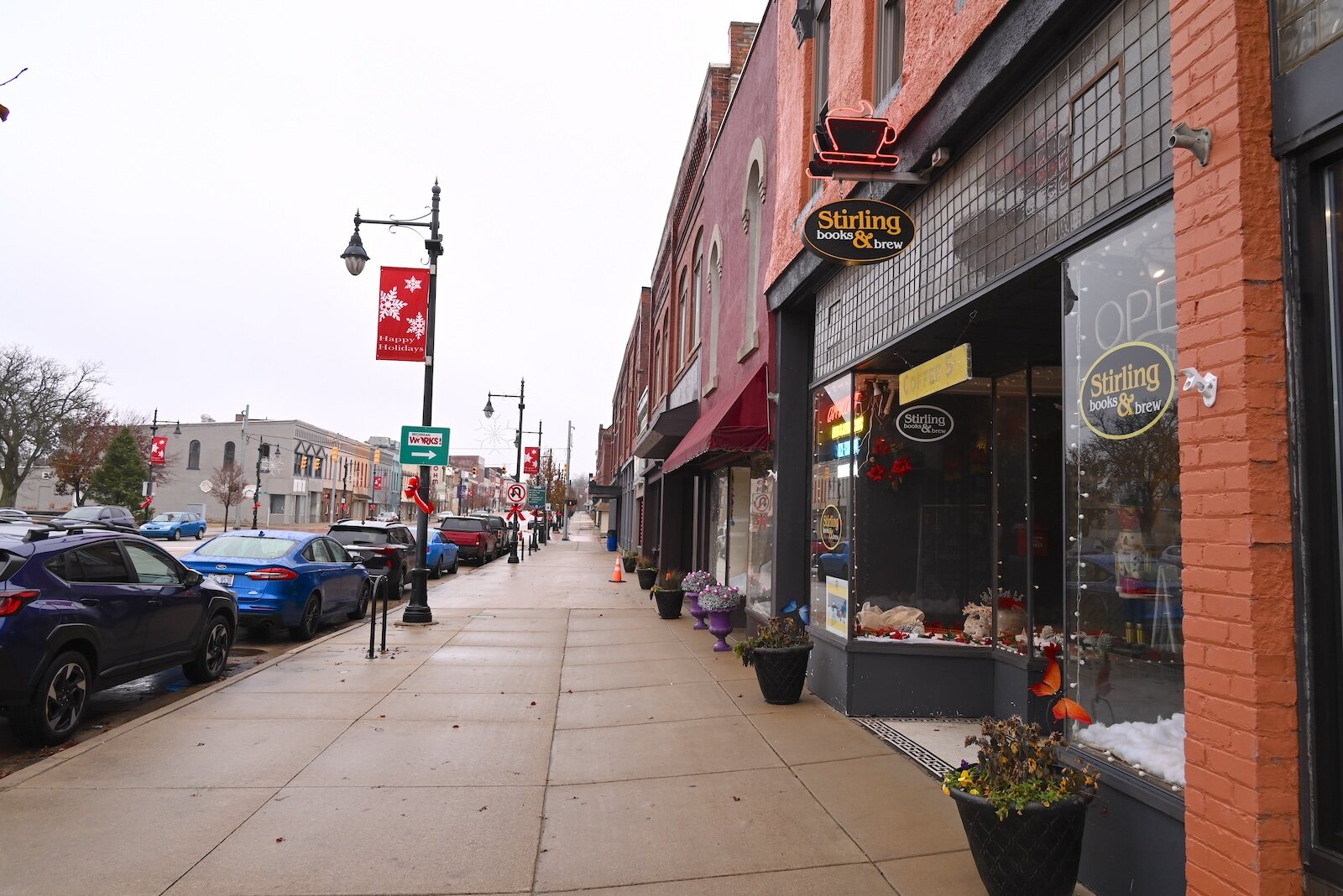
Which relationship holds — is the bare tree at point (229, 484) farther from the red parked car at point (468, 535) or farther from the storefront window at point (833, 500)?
the storefront window at point (833, 500)

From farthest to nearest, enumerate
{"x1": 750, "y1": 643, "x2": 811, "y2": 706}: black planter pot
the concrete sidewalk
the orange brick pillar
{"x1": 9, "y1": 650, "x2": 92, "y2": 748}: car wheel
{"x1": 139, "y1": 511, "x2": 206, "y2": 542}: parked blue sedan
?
1. {"x1": 139, "y1": 511, "x2": 206, "y2": 542}: parked blue sedan
2. {"x1": 750, "y1": 643, "x2": 811, "y2": 706}: black planter pot
3. {"x1": 9, "y1": 650, "x2": 92, "y2": 748}: car wheel
4. the concrete sidewalk
5. the orange brick pillar

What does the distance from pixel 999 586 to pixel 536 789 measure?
402 cm

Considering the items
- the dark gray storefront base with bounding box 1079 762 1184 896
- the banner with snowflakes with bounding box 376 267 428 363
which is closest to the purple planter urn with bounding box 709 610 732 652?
the dark gray storefront base with bounding box 1079 762 1184 896

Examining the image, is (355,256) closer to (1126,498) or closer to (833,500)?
(833,500)

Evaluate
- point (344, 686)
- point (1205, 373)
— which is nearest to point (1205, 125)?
point (1205, 373)

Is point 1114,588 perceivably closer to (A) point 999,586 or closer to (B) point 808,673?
(A) point 999,586

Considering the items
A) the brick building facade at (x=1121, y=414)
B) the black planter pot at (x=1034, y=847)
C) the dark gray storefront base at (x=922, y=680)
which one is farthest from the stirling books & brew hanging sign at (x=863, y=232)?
the black planter pot at (x=1034, y=847)

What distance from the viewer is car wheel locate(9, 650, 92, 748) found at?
620cm

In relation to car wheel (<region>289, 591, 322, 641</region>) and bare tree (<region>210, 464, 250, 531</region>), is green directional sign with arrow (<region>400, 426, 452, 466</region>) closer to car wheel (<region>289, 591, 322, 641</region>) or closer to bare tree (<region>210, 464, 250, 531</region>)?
car wheel (<region>289, 591, 322, 641</region>)

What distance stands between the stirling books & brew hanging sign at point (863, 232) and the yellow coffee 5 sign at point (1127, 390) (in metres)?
2.10

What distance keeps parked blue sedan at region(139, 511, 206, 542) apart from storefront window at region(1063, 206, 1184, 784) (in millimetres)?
47748

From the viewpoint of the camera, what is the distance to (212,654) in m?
9.05

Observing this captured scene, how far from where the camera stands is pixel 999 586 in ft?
23.2

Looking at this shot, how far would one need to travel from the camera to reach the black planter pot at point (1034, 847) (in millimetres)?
3545
